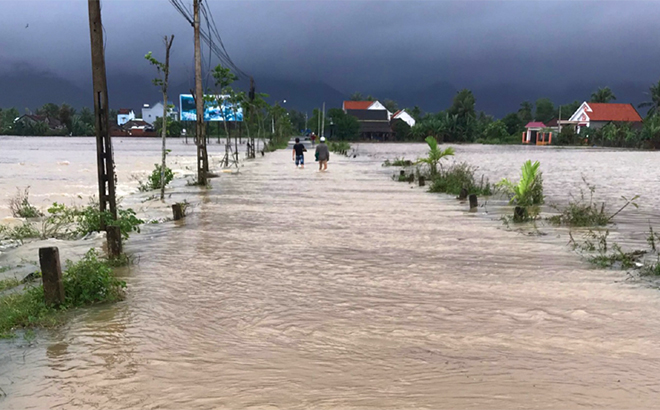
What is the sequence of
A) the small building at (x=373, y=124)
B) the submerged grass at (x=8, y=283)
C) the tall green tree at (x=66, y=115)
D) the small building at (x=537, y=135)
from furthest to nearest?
the tall green tree at (x=66, y=115) → the small building at (x=373, y=124) → the small building at (x=537, y=135) → the submerged grass at (x=8, y=283)

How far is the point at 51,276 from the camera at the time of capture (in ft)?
19.9

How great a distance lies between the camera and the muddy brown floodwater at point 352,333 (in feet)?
14.4

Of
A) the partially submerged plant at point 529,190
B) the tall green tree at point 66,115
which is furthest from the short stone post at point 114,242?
the tall green tree at point 66,115

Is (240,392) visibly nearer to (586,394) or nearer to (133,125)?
(586,394)

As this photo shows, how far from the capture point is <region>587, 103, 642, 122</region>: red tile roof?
9888cm

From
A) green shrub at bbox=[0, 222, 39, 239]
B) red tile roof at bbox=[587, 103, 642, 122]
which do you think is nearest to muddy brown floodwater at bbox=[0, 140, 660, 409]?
green shrub at bbox=[0, 222, 39, 239]

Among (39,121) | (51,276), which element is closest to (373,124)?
(39,121)

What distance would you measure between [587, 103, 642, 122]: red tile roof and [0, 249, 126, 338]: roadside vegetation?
103 meters

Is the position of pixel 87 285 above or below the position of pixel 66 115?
below

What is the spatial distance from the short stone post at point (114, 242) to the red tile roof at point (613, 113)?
10202 centimetres

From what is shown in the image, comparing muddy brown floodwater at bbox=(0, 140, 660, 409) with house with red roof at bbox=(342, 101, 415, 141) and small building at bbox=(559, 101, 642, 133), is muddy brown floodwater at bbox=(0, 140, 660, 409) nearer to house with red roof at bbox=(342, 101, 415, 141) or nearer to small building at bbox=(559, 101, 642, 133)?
small building at bbox=(559, 101, 642, 133)

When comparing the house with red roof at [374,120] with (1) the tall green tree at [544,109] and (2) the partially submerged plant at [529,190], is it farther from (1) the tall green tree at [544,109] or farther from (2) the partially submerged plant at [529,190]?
(2) the partially submerged plant at [529,190]

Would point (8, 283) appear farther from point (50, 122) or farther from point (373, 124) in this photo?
point (50, 122)

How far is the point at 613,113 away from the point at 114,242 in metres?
106
